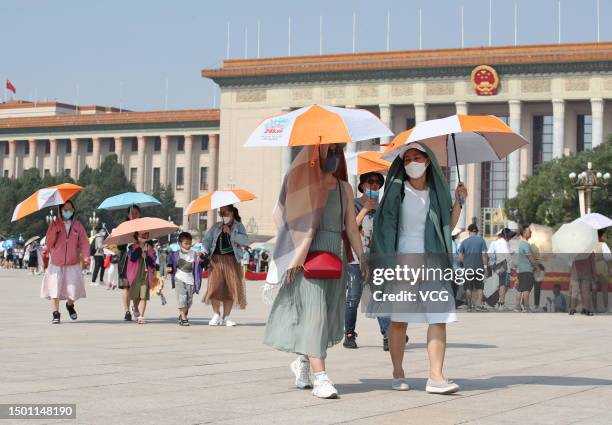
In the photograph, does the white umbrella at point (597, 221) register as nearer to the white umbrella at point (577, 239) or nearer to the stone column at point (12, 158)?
the white umbrella at point (577, 239)

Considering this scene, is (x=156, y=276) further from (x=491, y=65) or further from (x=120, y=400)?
(x=491, y=65)

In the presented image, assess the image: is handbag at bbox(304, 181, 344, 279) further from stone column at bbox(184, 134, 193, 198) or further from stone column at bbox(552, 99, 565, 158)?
stone column at bbox(184, 134, 193, 198)

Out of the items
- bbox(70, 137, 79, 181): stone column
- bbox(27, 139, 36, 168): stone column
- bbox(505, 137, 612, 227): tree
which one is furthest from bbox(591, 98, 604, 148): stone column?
bbox(27, 139, 36, 168): stone column

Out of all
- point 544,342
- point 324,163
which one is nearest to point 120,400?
point 324,163

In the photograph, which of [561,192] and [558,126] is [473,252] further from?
[558,126]

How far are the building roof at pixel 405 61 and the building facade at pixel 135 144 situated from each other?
13.7 metres

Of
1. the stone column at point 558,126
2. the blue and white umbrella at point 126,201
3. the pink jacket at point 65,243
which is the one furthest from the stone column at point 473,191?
the pink jacket at point 65,243

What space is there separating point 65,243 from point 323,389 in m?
8.42

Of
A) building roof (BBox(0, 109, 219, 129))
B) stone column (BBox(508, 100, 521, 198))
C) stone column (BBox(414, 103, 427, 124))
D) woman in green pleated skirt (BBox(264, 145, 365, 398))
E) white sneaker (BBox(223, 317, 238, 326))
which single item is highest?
building roof (BBox(0, 109, 219, 129))

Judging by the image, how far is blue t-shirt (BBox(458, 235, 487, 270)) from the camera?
22141 mm

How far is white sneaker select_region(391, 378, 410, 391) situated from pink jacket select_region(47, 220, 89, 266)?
7.85 metres

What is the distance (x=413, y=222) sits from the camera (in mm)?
9188

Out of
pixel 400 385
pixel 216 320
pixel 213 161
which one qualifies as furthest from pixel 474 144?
pixel 213 161

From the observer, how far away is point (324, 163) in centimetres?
916
